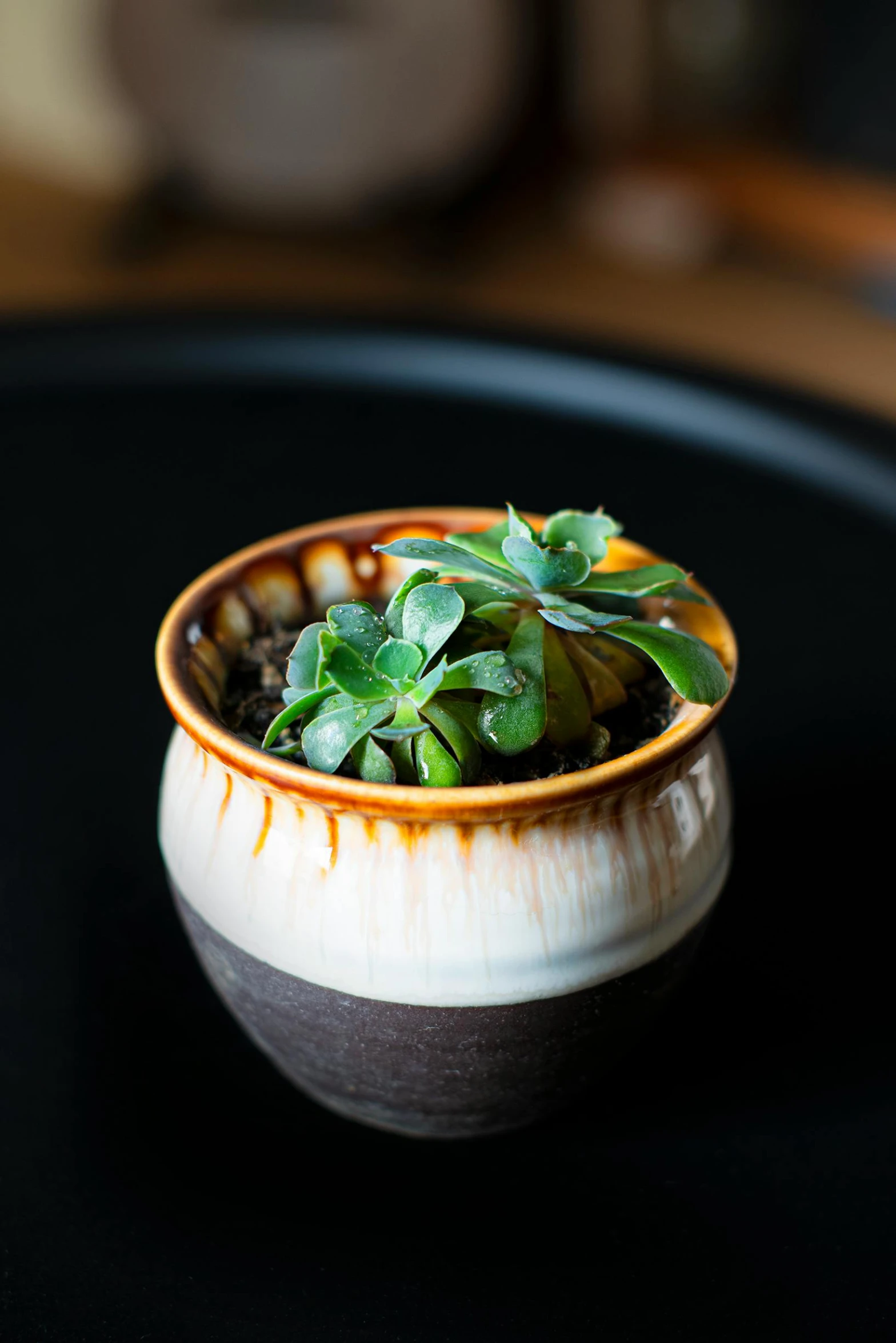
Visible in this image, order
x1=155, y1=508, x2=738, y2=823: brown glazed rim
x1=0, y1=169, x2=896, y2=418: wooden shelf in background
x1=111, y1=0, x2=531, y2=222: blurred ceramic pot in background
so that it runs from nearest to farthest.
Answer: x1=155, y1=508, x2=738, y2=823: brown glazed rim
x1=111, y1=0, x2=531, y2=222: blurred ceramic pot in background
x1=0, y1=169, x2=896, y2=418: wooden shelf in background

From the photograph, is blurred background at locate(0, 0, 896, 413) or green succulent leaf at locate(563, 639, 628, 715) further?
blurred background at locate(0, 0, 896, 413)

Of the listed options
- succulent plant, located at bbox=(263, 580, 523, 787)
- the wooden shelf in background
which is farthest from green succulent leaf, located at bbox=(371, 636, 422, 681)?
the wooden shelf in background

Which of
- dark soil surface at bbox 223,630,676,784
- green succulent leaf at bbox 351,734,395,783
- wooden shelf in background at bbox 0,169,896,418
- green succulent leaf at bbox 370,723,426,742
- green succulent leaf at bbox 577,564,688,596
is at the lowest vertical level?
wooden shelf in background at bbox 0,169,896,418

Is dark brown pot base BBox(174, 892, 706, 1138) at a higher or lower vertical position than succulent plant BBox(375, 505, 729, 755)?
lower

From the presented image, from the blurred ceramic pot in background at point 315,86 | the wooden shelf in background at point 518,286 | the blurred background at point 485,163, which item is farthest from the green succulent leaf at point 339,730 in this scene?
the blurred ceramic pot in background at point 315,86

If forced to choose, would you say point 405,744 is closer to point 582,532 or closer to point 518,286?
point 582,532

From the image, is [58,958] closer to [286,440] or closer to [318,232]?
[286,440]

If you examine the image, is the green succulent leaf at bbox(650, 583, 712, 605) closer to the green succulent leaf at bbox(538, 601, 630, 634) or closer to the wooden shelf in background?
the green succulent leaf at bbox(538, 601, 630, 634)

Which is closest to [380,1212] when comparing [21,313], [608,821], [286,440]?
[608,821]
